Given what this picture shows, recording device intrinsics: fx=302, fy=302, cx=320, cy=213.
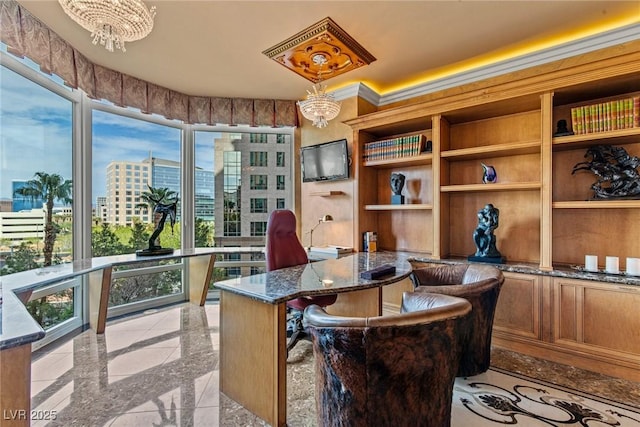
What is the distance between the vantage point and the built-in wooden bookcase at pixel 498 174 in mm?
2953

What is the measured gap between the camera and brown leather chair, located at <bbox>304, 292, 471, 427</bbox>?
121 centimetres

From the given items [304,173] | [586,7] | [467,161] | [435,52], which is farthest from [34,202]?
[586,7]

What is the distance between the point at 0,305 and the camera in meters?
1.56

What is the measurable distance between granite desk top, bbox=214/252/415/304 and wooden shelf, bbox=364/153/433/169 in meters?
1.33

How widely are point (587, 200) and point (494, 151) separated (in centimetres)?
87

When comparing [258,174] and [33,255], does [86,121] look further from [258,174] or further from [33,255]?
[258,174]

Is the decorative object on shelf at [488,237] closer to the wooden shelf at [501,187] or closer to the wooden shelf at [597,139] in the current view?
the wooden shelf at [501,187]

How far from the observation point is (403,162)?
356 cm

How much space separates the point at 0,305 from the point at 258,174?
3.17 m

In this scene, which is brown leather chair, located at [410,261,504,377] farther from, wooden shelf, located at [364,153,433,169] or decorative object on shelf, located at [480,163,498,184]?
wooden shelf, located at [364,153,433,169]

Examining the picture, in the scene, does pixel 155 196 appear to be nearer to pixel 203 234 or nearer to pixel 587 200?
pixel 203 234

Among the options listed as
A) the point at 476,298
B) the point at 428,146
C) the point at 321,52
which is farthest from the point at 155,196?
the point at 476,298

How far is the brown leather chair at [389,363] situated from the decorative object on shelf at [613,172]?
2.16 meters

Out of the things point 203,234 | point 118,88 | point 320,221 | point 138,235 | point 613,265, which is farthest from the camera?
point 203,234
